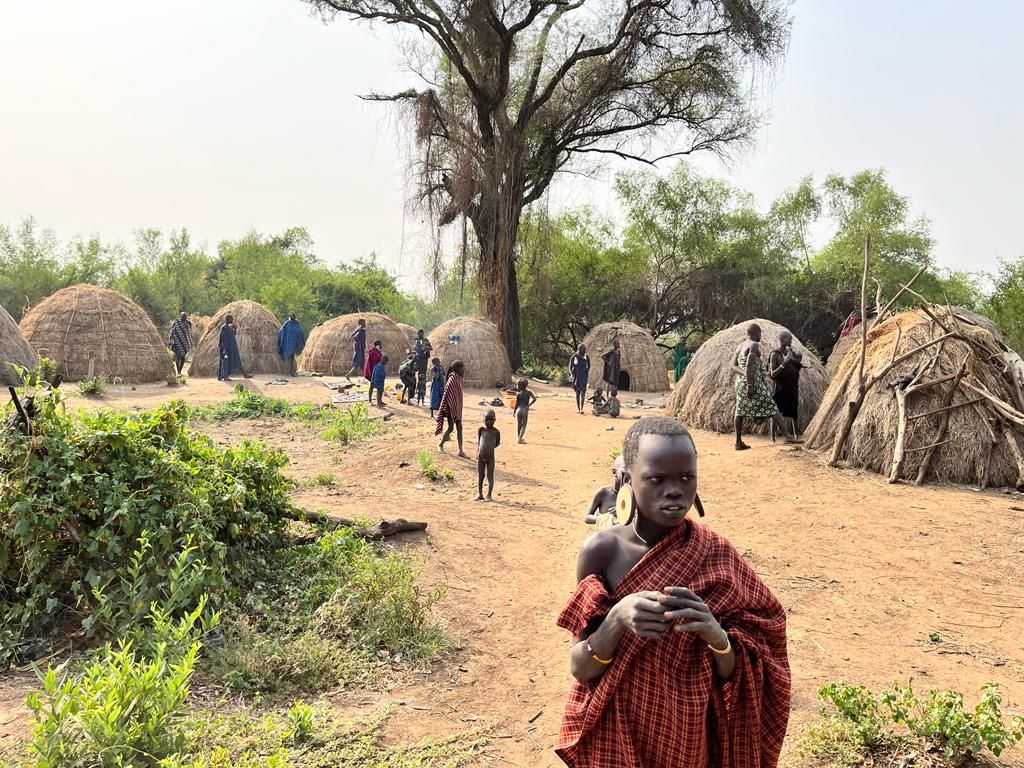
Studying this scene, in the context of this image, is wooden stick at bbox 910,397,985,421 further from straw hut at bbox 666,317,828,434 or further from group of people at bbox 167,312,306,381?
group of people at bbox 167,312,306,381

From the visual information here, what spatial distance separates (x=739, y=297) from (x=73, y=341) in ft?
60.9

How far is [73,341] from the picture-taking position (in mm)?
15359

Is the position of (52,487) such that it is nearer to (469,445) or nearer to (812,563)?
(812,563)

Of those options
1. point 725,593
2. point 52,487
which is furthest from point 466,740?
point 52,487

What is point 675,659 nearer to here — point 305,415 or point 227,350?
point 305,415

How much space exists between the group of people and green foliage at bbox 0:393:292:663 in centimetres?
1306

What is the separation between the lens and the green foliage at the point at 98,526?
351 centimetres

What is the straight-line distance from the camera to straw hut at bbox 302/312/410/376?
1955cm

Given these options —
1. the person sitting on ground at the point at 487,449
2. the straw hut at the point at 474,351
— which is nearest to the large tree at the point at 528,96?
the straw hut at the point at 474,351

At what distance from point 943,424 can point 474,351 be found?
1155 cm

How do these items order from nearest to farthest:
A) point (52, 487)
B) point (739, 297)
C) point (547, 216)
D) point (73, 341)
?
point (52, 487)
point (73, 341)
point (547, 216)
point (739, 297)

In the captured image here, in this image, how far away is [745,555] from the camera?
5609 mm

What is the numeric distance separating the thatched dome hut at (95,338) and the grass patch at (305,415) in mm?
4356

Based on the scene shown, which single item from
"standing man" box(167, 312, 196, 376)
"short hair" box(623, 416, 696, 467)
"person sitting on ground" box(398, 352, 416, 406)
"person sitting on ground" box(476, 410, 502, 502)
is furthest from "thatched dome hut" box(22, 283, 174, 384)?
"short hair" box(623, 416, 696, 467)
